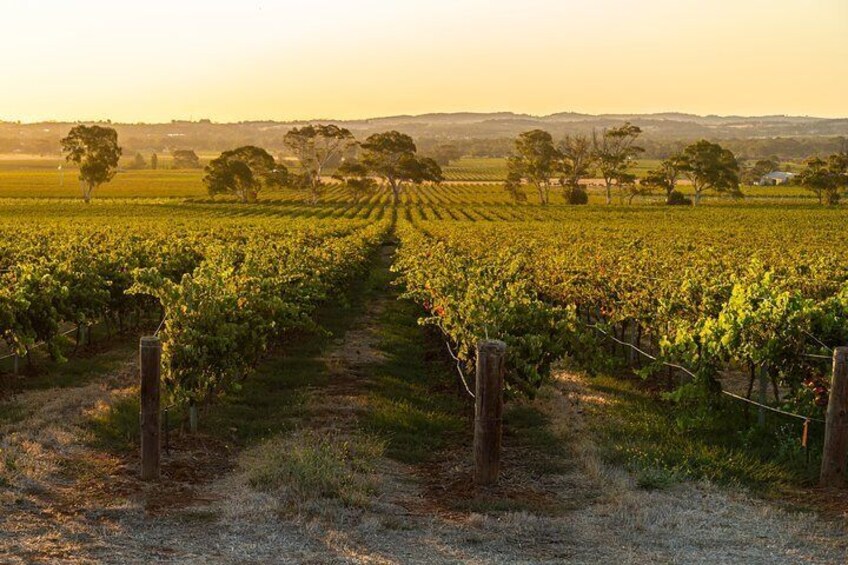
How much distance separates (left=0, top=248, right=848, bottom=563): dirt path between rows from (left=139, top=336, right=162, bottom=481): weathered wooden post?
205 millimetres

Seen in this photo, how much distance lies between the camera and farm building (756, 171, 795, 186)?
149000 mm

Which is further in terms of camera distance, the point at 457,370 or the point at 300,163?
the point at 300,163

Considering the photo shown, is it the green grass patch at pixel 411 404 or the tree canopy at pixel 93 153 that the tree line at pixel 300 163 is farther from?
the green grass patch at pixel 411 404

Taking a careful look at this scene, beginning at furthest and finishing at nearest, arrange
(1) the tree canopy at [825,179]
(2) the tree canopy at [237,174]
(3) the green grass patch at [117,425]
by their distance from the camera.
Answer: (2) the tree canopy at [237,174] → (1) the tree canopy at [825,179] → (3) the green grass patch at [117,425]

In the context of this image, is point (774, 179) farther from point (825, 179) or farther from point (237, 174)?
point (237, 174)

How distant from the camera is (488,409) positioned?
8508 millimetres

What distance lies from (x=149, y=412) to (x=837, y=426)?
7555 mm

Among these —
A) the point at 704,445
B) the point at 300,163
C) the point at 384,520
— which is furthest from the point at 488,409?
the point at 300,163

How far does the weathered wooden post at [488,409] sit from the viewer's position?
8.47 m

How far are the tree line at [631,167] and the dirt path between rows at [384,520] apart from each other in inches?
3671

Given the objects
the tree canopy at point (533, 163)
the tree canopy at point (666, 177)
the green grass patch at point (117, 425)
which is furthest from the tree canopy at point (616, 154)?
the green grass patch at point (117, 425)

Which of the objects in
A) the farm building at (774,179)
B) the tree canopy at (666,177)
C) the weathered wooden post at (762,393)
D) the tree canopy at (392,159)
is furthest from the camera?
the farm building at (774,179)

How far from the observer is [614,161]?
110 meters

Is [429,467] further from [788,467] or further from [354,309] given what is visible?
[354,309]
